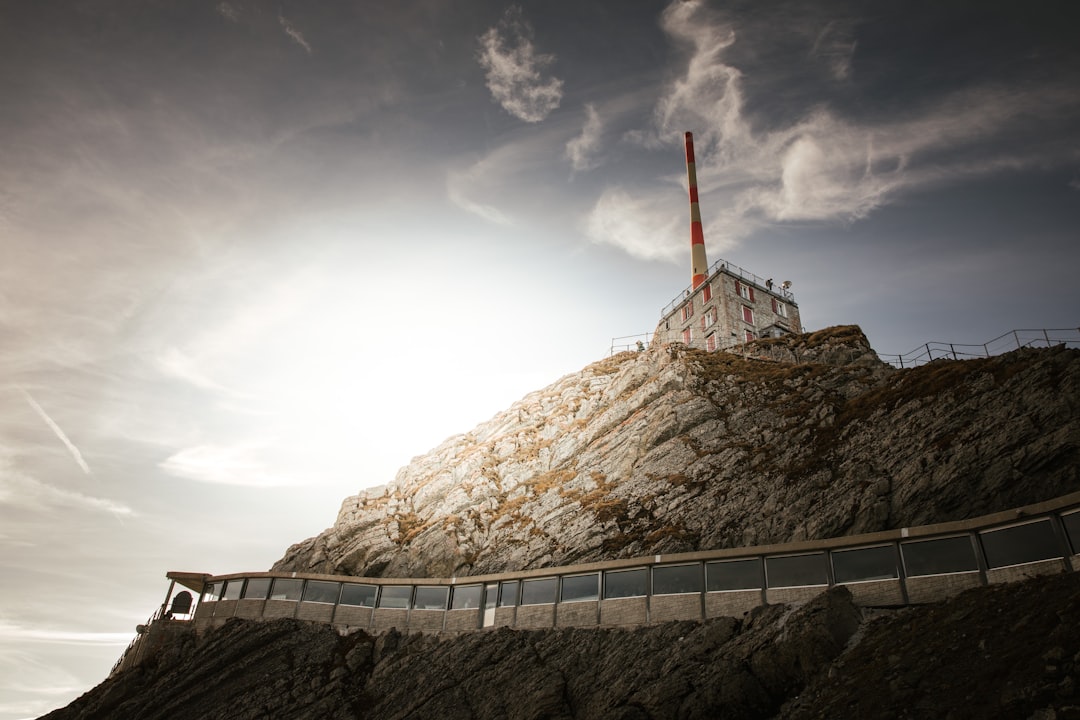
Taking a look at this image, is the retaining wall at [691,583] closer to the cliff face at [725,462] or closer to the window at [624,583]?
the window at [624,583]

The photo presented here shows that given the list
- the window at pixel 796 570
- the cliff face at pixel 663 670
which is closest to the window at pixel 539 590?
the cliff face at pixel 663 670

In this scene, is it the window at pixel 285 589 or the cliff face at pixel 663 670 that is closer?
the cliff face at pixel 663 670

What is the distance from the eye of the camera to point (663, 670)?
832 inches

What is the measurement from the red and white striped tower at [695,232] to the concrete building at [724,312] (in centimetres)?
12

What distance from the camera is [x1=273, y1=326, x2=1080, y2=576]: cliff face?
84.5 ft

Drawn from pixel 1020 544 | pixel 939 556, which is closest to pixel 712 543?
pixel 939 556

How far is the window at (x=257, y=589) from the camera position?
3606cm

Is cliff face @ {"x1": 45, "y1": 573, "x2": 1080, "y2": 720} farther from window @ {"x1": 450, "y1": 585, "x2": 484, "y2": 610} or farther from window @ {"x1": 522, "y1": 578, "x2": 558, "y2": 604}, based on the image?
window @ {"x1": 450, "y1": 585, "x2": 484, "y2": 610}

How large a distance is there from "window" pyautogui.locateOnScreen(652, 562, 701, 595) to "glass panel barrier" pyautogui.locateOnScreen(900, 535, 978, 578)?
25.7 feet

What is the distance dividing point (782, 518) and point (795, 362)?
23.5 meters

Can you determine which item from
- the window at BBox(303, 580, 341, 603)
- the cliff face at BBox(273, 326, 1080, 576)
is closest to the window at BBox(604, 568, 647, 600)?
the cliff face at BBox(273, 326, 1080, 576)

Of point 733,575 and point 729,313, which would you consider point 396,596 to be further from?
point 729,313

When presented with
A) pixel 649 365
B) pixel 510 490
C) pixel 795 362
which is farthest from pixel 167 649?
pixel 795 362

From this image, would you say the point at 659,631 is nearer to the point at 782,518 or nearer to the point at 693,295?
the point at 782,518
